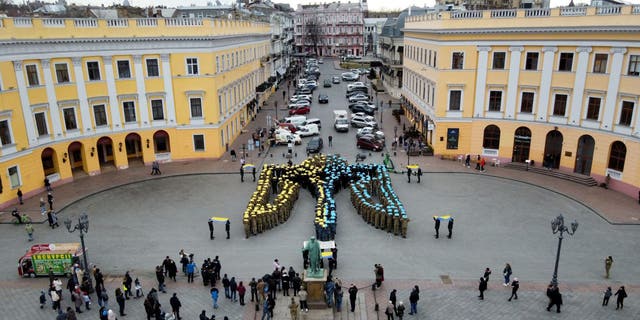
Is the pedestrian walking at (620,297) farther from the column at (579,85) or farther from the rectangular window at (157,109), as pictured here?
the rectangular window at (157,109)

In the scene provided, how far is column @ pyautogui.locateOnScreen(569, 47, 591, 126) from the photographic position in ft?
111

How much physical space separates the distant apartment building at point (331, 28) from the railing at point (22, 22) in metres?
114

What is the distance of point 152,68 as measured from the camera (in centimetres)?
3803

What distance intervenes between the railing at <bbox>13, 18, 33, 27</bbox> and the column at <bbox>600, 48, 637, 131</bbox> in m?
40.1

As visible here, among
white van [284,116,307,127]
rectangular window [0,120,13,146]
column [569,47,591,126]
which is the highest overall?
column [569,47,591,126]

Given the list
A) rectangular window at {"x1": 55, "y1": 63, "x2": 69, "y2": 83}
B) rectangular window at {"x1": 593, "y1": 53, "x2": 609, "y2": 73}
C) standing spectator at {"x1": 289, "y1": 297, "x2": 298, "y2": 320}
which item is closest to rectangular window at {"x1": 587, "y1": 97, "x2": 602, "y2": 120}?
rectangular window at {"x1": 593, "y1": 53, "x2": 609, "y2": 73}

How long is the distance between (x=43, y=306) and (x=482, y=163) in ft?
101

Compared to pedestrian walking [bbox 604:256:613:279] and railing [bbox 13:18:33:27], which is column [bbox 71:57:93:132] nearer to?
railing [bbox 13:18:33:27]

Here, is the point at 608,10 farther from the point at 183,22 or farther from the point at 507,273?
the point at 183,22

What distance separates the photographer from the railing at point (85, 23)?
34312 mm

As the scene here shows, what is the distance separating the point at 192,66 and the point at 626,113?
1298 inches

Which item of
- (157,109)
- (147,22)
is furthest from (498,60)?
(157,109)

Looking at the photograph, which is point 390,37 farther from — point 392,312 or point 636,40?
point 392,312

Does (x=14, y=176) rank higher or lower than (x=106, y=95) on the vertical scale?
lower
